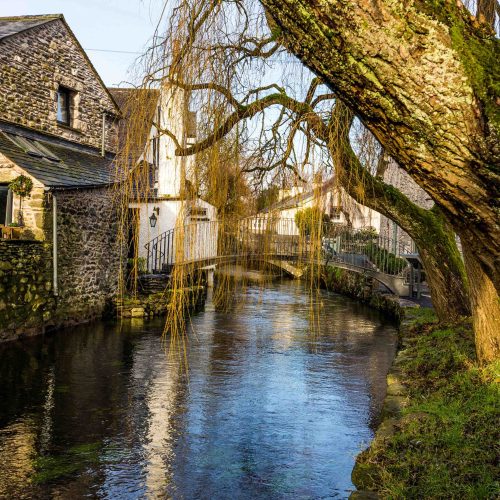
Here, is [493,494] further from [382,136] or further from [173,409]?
[173,409]

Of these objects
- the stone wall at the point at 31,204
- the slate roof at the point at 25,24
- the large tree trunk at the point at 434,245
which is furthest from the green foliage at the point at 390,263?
the stone wall at the point at 31,204

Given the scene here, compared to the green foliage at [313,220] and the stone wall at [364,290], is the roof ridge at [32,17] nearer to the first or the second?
the stone wall at [364,290]

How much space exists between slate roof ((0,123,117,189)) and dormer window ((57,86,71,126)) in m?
0.72

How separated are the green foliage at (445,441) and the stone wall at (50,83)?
12.7 meters

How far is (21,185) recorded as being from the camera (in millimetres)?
13992

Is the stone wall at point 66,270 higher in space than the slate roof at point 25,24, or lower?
lower

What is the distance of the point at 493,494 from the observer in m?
3.64

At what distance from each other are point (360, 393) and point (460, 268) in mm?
2640

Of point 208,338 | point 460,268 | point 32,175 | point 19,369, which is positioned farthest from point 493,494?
point 32,175

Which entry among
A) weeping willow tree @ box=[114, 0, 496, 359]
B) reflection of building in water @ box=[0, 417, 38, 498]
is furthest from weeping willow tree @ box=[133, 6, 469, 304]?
reflection of building in water @ box=[0, 417, 38, 498]

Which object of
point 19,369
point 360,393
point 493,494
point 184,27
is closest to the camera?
point 493,494

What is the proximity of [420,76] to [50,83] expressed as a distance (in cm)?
1648

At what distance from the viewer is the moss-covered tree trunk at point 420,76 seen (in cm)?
212

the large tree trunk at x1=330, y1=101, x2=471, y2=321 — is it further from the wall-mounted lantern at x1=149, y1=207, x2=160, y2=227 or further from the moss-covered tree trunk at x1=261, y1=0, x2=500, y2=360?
the wall-mounted lantern at x1=149, y1=207, x2=160, y2=227
